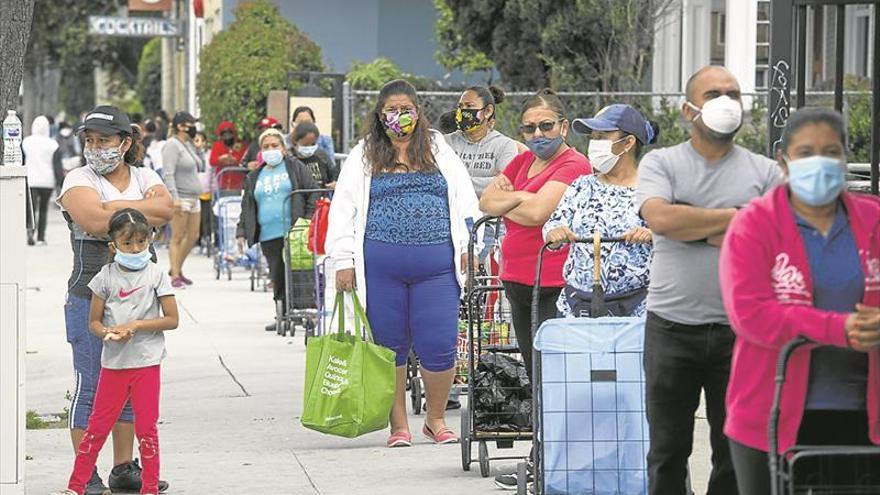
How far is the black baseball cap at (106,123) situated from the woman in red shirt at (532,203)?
1.74 meters

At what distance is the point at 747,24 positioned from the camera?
777 inches

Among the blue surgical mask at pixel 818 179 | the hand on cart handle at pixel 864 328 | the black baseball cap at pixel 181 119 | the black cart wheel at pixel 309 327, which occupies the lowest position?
the black cart wheel at pixel 309 327

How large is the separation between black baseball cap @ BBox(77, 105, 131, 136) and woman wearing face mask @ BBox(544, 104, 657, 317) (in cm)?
215

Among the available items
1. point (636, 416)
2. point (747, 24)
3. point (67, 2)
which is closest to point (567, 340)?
point (636, 416)

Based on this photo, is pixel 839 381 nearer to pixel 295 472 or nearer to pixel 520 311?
pixel 520 311

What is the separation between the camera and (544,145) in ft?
28.4

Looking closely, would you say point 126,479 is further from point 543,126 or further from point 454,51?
point 454,51

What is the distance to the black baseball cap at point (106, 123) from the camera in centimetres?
836

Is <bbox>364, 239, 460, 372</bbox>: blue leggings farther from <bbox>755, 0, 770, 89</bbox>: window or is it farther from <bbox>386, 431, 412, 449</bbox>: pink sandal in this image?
<bbox>755, 0, 770, 89</bbox>: window

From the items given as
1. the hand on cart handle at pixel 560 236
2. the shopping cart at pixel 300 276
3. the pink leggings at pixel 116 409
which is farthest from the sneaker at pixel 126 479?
the shopping cart at pixel 300 276

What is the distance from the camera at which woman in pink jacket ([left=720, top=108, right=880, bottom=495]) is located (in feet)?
16.7

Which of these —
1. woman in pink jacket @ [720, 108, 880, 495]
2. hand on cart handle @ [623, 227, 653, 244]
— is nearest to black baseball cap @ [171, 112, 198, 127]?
hand on cart handle @ [623, 227, 653, 244]

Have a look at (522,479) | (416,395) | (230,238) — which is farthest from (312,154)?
(522,479)

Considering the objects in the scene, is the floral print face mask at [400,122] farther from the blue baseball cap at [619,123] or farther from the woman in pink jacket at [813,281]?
the woman in pink jacket at [813,281]
